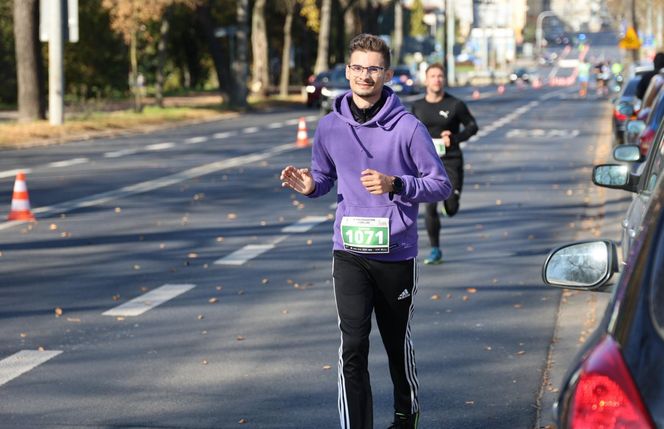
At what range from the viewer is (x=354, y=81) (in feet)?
19.1

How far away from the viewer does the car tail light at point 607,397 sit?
276 cm

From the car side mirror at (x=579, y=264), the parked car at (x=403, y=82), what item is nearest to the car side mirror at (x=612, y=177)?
the car side mirror at (x=579, y=264)

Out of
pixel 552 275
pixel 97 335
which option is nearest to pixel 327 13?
pixel 97 335

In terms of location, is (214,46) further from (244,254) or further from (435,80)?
(435,80)

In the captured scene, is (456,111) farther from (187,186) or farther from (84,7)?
(84,7)

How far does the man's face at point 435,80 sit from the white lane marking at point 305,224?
312 cm

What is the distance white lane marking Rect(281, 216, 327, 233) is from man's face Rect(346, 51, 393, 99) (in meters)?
9.61

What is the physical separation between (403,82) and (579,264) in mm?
52326

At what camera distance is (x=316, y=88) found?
5397 cm

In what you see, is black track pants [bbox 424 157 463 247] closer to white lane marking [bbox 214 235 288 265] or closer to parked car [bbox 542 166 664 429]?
white lane marking [bbox 214 235 288 265]

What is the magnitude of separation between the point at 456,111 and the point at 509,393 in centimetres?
563

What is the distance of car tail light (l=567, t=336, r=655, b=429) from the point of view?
9.05 feet

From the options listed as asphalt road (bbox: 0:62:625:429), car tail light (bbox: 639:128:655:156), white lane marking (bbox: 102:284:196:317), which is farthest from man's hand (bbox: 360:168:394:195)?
car tail light (bbox: 639:128:655:156)

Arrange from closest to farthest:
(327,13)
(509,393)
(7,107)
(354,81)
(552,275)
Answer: (552,275)
(354,81)
(509,393)
(7,107)
(327,13)
